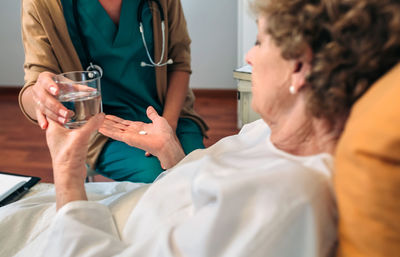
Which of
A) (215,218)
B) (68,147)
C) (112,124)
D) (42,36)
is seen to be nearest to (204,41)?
(42,36)

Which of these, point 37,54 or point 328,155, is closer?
point 328,155

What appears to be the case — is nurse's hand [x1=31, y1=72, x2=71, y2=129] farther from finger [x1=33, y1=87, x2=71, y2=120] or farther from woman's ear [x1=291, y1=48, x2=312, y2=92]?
woman's ear [x1=291, y1=48, x2=312, y2=92]

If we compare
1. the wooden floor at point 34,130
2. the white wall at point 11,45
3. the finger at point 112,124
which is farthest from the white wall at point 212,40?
the finger at point 112,124

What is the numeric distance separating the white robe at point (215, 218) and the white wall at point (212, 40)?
2623mm

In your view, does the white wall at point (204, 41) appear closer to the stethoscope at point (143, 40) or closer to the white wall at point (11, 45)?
the white wall at point (11, 45)

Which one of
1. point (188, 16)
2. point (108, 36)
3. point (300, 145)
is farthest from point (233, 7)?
point (300, 145)

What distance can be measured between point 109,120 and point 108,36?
1.21 ft

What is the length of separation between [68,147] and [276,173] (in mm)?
528

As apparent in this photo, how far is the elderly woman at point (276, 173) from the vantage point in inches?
21.8

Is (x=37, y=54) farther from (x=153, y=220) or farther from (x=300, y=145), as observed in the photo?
(x=300, y=145)

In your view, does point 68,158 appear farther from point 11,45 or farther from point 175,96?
point 11,45

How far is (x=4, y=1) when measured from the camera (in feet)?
11.7

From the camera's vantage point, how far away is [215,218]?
59 cm

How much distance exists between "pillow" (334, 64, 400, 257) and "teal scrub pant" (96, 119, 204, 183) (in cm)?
88
